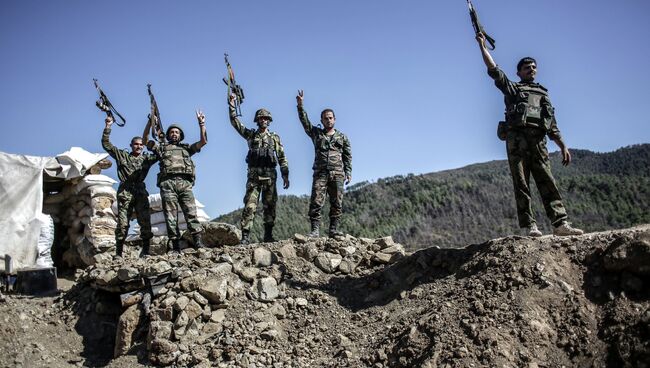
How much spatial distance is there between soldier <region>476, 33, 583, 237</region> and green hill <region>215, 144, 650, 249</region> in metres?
14.0

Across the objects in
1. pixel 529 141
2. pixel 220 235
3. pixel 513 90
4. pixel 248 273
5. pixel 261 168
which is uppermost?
pixel 513 90

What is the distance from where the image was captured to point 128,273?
6.57m

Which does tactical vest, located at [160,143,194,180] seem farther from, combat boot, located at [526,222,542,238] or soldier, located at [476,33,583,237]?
combat boot, located at [526,222,542,238]

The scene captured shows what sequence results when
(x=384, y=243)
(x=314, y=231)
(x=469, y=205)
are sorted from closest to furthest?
(x=384, y=243), (x=314, y=231), (x=469, y=205)

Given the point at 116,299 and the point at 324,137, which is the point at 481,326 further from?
the point at 116,299

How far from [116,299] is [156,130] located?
2.98 meters

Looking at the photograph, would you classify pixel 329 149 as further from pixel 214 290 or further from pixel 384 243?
pixel 214 290

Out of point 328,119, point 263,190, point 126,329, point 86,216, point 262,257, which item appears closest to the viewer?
point 126,329

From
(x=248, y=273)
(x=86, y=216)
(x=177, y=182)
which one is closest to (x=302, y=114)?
(x=177, y=182)

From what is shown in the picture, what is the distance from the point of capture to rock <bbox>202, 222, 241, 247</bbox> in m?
8.66

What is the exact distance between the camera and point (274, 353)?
5.40 meters

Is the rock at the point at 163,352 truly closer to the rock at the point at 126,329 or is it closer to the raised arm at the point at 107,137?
the rock at the point at 126,329

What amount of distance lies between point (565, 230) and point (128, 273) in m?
5.17

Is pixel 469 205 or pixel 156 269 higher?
pixel 469 205
